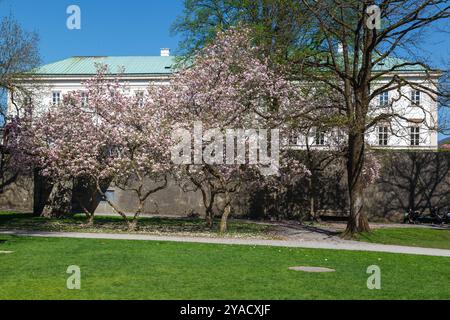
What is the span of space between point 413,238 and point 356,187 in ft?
8.94

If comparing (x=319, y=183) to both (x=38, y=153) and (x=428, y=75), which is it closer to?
(x=428, y=75)

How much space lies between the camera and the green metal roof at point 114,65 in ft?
192

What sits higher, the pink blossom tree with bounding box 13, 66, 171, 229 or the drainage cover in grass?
the pink blossom tree with bounding box 13, 66, 171, 229

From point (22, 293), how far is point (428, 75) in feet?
50.6

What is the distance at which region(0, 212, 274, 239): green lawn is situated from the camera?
2141cm

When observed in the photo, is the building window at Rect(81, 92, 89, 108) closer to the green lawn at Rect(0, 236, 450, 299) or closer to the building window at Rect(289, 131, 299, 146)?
the green lawn at Rect(0, 236, 450, 299)

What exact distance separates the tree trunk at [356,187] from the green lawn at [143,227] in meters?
2.95

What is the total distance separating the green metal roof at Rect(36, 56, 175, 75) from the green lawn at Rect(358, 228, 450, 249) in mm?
38612

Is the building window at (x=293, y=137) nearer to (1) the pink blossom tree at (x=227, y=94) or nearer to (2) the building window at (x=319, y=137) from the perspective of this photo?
(2) the building window at (x=319, y=137)

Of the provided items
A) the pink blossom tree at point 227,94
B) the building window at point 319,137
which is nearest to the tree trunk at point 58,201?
the pink blossom tree at point 227,94

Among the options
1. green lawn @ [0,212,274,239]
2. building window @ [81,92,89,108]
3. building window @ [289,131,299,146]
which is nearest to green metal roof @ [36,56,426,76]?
green lawn @ [0,212,274,239]

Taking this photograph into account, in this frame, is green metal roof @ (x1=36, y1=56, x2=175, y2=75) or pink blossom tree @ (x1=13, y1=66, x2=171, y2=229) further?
green metal roof @ (x1=36, y1=56, x2=175, y2=75)

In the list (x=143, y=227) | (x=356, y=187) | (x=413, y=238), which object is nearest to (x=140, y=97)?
(x=143, y=227)

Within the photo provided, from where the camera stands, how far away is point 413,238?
20609 millimetres
